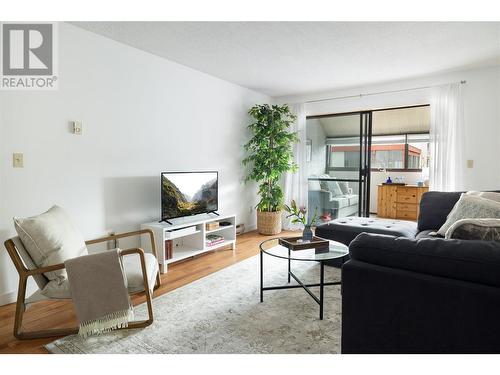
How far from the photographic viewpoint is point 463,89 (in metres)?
4.35

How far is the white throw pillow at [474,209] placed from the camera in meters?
2.74

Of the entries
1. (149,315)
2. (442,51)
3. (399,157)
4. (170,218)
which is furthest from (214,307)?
(399,157)

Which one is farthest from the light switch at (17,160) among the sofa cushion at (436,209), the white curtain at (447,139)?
the white curtain at (447,139)

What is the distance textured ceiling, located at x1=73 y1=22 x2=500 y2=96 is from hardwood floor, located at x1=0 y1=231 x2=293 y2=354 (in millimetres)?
2385

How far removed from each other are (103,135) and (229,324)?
224 centimetres

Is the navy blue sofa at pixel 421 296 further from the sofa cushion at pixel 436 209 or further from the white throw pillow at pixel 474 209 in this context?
the sofa cushion at pixel 436 209

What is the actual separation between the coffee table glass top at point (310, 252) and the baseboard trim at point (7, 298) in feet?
6.89

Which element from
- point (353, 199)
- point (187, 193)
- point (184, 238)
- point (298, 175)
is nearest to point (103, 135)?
point (187, 193)

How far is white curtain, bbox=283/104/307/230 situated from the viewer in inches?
226

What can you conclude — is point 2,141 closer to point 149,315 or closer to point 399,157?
point 149,315

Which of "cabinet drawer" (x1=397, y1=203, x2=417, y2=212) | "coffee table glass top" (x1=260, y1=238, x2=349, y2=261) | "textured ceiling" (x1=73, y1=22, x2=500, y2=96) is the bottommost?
"coffee table glass top" (x1=260, y1=238, x2=349, y2=261)

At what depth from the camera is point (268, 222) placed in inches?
207

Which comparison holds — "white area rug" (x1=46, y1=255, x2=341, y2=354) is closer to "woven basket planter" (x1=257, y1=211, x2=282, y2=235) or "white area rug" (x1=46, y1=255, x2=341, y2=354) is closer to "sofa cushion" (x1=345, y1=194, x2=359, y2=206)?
"woven basket planter" (x1=257, y1=211, x2=282, y2=235)

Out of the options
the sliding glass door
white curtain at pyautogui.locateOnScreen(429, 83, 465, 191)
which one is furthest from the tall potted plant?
white curtain at pyautogui.locateOnScreen(429, 83, 465, 191)
